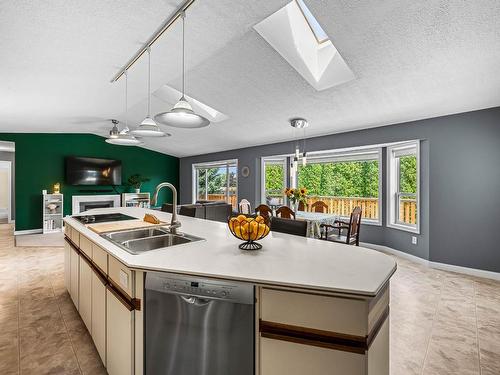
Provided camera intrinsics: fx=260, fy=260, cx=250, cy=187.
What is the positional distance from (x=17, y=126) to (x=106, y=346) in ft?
20.7

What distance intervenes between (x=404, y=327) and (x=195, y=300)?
2.05 m

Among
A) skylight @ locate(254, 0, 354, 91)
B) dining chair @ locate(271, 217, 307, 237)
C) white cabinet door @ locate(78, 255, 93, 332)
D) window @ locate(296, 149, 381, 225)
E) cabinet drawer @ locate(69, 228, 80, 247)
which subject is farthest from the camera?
window @ locate(296, 149, 381, 225)

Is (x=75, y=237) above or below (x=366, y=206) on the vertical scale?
below

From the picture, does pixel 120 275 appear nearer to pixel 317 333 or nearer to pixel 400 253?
pixel 317 333

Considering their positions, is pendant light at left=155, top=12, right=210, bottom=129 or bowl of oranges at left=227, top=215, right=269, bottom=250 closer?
bowl of oranges at left=227, top=215, right=269, bottom=250

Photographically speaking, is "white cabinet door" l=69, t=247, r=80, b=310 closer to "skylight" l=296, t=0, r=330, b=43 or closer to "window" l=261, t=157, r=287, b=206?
"skylight" l=296, t=0, r=330, b=43

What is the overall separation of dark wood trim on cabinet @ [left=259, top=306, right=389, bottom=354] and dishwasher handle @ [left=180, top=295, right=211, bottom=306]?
28cm

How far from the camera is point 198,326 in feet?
4.17

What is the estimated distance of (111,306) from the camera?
164 centimetres

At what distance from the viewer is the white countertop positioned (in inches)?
44.8

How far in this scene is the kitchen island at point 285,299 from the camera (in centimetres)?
108

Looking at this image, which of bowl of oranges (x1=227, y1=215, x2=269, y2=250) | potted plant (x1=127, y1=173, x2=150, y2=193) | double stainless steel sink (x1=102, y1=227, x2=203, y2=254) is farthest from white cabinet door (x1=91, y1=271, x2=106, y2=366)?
potted plant (x1=127, y1=173, x2=150, y2=193)

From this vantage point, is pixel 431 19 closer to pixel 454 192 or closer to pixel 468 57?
pixel 468 57

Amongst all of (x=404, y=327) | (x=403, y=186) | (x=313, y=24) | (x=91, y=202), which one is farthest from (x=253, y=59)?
(x=91, y=202)
